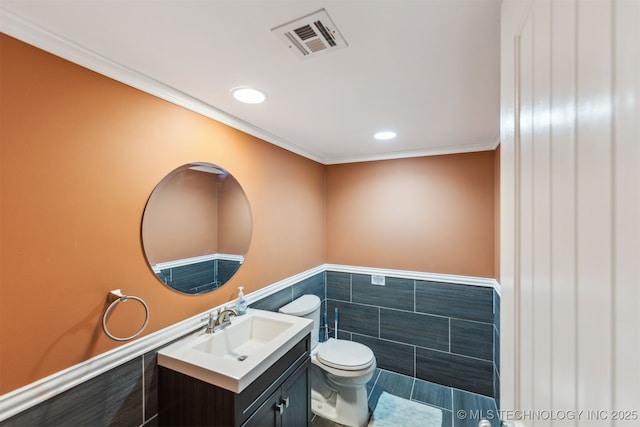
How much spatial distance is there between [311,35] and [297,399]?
73.9 inches

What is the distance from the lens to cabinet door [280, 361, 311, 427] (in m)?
1.44

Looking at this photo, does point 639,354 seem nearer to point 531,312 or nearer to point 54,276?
point 531,312

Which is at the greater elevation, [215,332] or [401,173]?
[401,173]

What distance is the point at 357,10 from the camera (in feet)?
2.84

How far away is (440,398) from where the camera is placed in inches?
89.4

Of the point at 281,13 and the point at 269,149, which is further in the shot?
the point at 269,149

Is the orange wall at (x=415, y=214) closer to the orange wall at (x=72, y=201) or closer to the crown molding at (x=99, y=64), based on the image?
the crown molding at (x=99, y=64)

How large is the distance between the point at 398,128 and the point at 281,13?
1.33m

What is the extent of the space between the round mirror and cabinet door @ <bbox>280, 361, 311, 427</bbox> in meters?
0.74

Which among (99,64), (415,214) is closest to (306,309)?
(415,214)

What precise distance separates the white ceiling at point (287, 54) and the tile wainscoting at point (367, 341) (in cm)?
128

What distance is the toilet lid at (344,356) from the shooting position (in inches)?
77.0

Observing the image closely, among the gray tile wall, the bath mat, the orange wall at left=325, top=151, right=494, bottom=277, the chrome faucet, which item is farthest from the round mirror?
the bath mat

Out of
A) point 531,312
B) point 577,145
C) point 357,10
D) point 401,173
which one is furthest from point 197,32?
point 401,173
